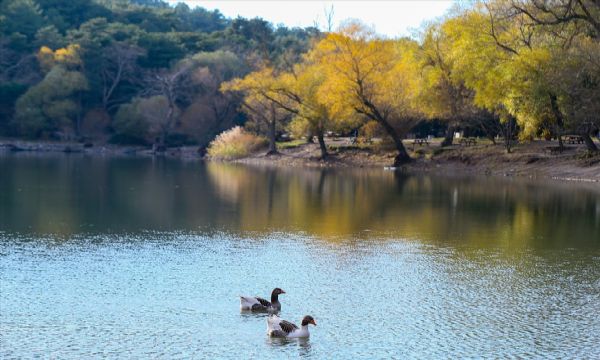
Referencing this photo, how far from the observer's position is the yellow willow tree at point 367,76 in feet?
219

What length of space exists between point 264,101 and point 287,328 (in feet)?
219

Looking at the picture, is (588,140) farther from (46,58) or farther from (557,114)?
(46,58)

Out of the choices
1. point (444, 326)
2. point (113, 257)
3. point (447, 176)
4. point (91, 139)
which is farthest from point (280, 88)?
point (444, 326)

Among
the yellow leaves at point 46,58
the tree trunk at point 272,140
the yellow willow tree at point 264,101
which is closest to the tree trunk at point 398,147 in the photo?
the yellow willow tree at point 264,101

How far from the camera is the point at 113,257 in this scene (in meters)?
24.8

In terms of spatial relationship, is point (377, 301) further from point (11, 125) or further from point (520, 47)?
point (11, 125)

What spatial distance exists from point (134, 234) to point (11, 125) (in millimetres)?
75766

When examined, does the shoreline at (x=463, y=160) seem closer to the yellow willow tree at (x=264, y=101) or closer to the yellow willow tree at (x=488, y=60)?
the yellow willow tree at (x=264, y=101)

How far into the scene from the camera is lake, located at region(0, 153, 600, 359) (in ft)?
55.9

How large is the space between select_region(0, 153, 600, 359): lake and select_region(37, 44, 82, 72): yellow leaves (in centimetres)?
5852

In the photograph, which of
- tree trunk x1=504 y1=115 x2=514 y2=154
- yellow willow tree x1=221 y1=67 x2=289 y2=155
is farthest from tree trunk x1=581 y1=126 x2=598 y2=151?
yellow willow tree x1=221 y1=67 x2=289 y2=155

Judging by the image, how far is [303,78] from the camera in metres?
75.8

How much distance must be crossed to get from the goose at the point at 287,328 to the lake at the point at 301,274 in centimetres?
20

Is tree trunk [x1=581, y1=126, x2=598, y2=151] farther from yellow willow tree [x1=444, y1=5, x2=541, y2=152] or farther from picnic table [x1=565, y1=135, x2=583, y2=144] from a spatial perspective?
picnic table [x1=565, y1=135, x2=583, y2=144]
